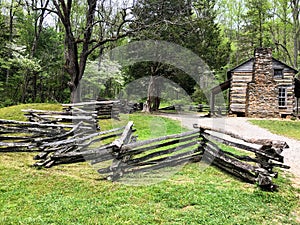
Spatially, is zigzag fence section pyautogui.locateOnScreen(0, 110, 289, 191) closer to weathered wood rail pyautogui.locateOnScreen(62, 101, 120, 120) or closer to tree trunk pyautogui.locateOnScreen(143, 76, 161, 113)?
weathered wood rail pyautogui.locateOnScreen(62, 101, 120, 120)

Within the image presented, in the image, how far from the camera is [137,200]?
412cm

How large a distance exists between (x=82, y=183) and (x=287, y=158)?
564 centimetres

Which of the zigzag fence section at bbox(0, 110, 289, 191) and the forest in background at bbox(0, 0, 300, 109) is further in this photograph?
the forest in background at bbox(0, 0, 300, 109)

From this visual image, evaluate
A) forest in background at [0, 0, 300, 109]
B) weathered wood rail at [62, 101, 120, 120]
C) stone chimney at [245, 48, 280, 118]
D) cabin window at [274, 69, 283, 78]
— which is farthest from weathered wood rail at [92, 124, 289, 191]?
cabin window at [274, 69, 283, 78]

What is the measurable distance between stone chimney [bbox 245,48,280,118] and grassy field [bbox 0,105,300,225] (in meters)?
14.2

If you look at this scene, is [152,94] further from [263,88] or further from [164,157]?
[164,157]

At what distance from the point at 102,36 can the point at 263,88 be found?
12.1 metres

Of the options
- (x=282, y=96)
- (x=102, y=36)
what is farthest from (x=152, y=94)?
(x=282, y=96)

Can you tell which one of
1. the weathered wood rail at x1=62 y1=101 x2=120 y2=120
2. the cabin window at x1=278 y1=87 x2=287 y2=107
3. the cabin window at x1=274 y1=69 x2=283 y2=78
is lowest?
the weathered wood rail at x1=62 y1=101 x2=120 y2=120

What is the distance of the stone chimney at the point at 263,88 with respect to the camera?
60.5 feet

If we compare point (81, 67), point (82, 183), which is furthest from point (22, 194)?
point (81, 67)

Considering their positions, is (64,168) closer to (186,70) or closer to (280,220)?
(280,220)

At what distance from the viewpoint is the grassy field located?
3.49m

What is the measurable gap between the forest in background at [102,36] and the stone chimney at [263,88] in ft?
16.6
